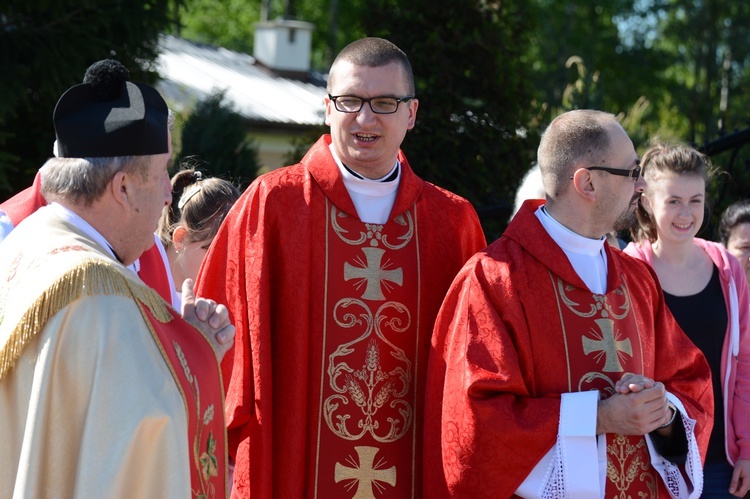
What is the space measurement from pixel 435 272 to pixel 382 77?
2.48 feet

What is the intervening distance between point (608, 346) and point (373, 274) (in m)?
0.88

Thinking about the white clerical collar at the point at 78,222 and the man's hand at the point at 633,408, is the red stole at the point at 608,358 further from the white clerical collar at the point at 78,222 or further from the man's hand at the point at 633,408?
the white clerical collar at the point at 78,222

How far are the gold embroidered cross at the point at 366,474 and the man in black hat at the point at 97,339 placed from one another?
2.97 ft

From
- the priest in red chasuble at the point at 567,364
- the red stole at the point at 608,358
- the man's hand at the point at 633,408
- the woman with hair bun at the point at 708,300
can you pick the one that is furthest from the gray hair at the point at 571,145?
the woman with hair bun at the point at 708,300

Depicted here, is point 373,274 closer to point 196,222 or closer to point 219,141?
point 196,222

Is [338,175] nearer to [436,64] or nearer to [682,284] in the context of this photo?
[682,284]

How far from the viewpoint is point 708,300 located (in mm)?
4625

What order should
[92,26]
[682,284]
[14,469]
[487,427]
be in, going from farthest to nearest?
[92,26]
[682,284]
[487,427]
[14,469]

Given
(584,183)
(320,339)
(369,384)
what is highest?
(584,183)

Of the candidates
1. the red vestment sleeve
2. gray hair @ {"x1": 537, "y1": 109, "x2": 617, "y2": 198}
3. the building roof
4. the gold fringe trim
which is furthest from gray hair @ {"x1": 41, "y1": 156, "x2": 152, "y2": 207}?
the building roof

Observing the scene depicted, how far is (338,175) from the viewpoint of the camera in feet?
12.6

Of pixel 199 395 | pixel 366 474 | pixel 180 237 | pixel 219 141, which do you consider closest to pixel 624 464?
pixel 366 474

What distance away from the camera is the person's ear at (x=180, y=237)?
4.49m

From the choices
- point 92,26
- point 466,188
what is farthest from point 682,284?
point 92,26
